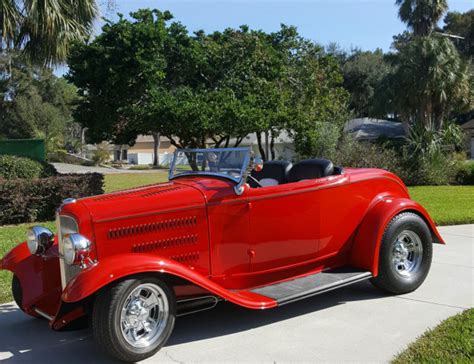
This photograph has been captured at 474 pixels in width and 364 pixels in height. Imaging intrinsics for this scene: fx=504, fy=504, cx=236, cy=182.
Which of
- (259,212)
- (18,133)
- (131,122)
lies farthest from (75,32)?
(18,133)

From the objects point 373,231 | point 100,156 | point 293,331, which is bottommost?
point 293,331

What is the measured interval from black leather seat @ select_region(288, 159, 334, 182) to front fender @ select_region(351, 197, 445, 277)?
62cm

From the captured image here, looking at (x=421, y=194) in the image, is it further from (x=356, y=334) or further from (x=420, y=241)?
(x=356, y=334)

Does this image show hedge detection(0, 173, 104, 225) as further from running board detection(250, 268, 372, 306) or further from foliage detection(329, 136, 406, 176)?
foliage detection(329, 136, 406, 176)

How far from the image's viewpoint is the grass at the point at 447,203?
9.32 metres

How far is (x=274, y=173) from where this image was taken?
5.31m

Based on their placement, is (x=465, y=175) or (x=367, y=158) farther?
(x=465, y=175)

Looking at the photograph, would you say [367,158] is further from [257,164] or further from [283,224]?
[257,164]

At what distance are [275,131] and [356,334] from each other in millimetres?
13363

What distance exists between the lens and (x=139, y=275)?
374cm

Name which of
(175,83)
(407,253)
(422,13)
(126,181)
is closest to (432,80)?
(422,13)

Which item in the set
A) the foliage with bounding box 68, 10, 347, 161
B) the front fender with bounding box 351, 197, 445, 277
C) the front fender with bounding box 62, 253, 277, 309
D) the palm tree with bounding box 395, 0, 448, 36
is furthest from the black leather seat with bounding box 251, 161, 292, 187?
the palm tree with bounding box 395, 0, 448, 36

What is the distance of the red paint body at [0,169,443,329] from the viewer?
3887 millimetres

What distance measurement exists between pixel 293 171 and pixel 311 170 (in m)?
0.21
